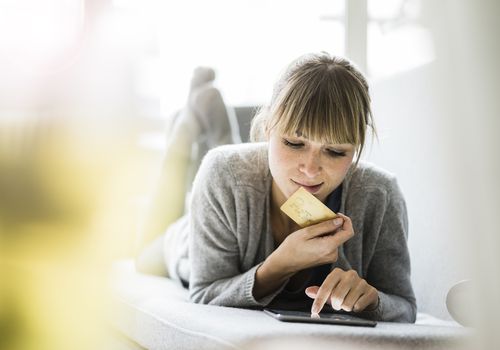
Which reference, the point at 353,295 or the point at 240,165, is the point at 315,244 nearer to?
the point at 353,295

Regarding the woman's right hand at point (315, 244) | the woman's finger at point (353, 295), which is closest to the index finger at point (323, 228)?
the woman's right hand at point (315, 244)

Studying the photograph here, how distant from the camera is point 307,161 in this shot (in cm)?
131

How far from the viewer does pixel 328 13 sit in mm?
3426

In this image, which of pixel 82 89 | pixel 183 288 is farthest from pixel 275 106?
pixel 82 89

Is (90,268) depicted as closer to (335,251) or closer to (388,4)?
(335,251)

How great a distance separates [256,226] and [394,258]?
32cm

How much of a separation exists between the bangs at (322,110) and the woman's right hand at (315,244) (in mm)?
162

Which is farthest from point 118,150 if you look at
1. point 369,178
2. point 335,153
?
point 335,153

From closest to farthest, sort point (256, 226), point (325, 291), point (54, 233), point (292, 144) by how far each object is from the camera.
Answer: point (325, 291) → point (292, 144) → point (256, 226) → point (54, 233)

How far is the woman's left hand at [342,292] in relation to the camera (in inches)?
47.8

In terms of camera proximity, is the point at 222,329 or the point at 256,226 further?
the point at 256,226

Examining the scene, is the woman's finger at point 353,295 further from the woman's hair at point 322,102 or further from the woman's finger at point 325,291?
the woman's hair at point 322,102

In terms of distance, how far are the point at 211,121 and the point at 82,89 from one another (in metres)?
0.77

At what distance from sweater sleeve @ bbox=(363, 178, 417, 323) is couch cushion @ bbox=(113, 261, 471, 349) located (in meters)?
0.21
